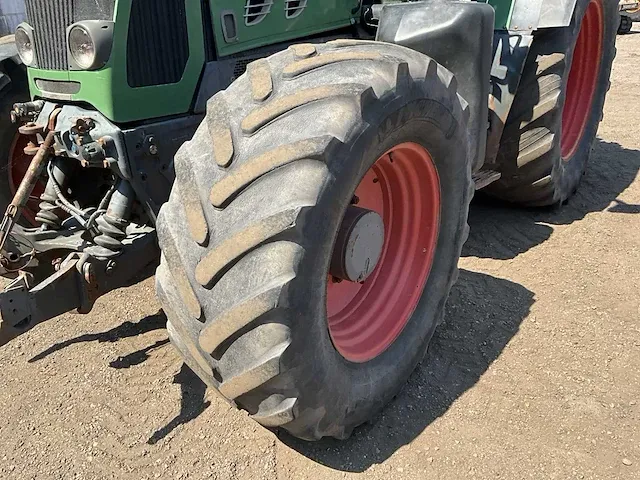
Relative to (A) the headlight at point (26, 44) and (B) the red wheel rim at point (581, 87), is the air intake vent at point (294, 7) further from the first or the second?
(B) the red wheel rim at point (581, 87)

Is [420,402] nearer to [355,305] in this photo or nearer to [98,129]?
[355,305]

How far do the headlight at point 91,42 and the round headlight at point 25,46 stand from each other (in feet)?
1.18

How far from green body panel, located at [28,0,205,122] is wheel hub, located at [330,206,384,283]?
0.92m

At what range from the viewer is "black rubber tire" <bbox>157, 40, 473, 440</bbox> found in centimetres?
186

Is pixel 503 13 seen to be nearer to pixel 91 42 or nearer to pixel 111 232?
pixel 91 42

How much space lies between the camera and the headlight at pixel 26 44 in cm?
271

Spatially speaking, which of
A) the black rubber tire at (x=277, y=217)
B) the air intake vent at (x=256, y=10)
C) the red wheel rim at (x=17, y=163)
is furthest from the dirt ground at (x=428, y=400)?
the air intake vent at (x=256, y=10)

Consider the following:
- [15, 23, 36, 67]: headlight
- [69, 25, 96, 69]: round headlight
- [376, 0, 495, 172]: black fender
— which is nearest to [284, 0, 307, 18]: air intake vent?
[376, 0, 495, 172]: black fender

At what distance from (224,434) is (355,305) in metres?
0.77

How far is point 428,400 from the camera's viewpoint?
2662 mm

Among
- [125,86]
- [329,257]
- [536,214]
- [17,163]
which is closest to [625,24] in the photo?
[536,214]

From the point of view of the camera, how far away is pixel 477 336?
121 inches

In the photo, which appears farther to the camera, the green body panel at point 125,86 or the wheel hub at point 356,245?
the green body panel at point 125,86

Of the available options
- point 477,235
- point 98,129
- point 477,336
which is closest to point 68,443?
point 98,129
